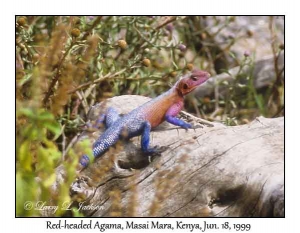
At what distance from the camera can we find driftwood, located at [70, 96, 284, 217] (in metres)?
4.54

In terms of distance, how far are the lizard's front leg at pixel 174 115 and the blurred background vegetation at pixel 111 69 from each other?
0.44m

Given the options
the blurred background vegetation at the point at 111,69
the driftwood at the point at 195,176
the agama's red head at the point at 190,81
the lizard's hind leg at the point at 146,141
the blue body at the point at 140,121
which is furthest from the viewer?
the agama's red head at the point at 190,81

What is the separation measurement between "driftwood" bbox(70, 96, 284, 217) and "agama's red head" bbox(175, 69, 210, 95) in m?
0.57

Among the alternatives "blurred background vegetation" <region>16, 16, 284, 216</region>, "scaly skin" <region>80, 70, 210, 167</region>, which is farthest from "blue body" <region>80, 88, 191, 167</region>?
"blurred background vegetation" <region>16, 16, 284, 216</region>

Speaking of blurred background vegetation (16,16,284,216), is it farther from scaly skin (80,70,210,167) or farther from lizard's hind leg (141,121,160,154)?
lizard's hind leg (141,121,160,154)

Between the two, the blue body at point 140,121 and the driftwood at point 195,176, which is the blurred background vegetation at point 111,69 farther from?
the driftwood at point 195,176

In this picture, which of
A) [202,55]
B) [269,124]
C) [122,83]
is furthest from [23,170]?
[202,55]

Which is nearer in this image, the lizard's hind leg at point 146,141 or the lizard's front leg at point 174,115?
the lizard's hind leg at point 146,141

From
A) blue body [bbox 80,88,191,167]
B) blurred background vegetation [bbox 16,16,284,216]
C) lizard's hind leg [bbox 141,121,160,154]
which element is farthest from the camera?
blue body [bbox 80,88,191,167]

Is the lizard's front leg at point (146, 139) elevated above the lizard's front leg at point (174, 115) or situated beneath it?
situated beneath

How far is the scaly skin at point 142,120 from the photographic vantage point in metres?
5.15

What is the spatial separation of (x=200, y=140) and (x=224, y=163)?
1.12 ft

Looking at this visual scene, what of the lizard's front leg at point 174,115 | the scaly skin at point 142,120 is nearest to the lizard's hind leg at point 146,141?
the scaly skin at point 142,120

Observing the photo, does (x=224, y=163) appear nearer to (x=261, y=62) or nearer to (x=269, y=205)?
(x=269, y=205)
